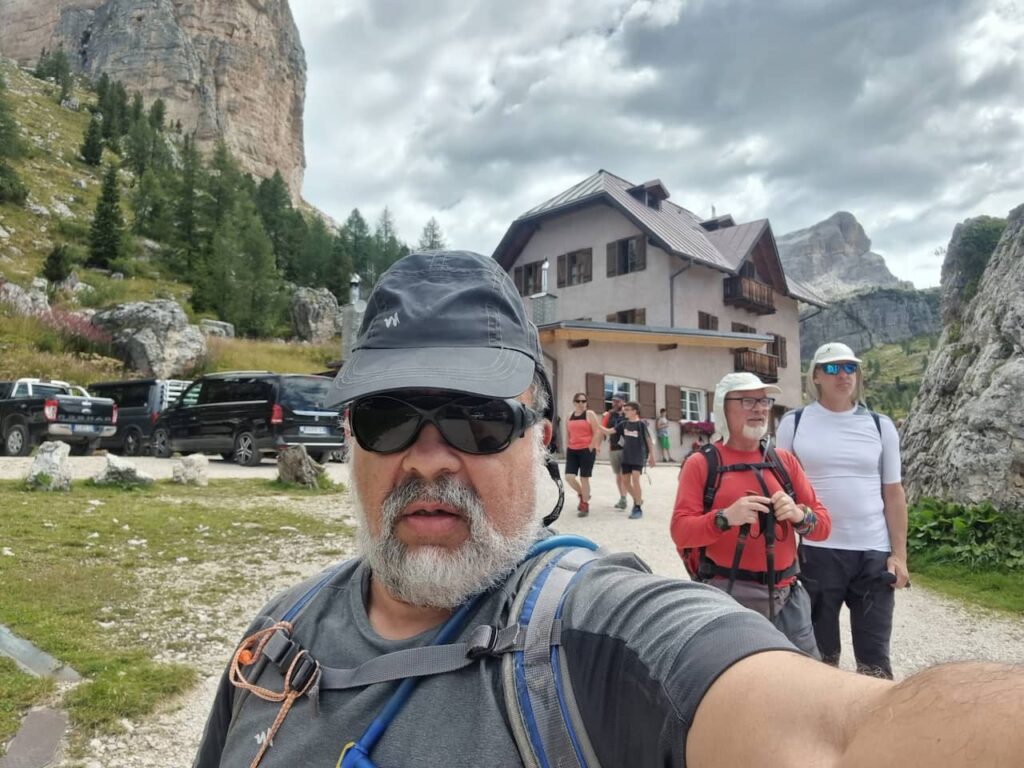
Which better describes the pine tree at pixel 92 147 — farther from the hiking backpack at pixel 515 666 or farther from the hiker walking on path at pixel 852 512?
the hiking backpack at pixel 515 666

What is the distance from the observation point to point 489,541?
137 centimetres

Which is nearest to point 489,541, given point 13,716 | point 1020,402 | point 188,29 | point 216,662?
point 13,716

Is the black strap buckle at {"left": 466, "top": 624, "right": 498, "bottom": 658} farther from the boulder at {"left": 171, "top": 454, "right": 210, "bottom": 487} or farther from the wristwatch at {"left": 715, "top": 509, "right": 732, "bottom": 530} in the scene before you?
the boulder at {"left": 171, "top": 454, "right": 210, "bottom": 487}

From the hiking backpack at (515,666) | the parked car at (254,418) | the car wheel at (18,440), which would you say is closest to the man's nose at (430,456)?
the hiking backpack at (515,666)

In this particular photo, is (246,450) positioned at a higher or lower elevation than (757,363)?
lower

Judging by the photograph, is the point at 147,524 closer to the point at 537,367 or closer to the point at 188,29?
the point at 537,367

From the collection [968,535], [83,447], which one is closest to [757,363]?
[968,535]

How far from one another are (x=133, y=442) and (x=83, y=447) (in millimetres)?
1115

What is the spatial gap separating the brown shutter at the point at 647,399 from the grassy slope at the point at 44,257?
17.5 meters

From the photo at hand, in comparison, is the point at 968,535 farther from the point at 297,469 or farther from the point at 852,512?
the point at 297,469

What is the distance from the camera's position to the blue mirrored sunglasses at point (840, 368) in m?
3.79

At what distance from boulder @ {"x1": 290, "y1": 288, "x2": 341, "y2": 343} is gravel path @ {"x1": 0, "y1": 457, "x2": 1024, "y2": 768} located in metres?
33.7

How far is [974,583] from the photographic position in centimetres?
700

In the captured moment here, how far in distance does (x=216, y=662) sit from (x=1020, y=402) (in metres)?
8.68
